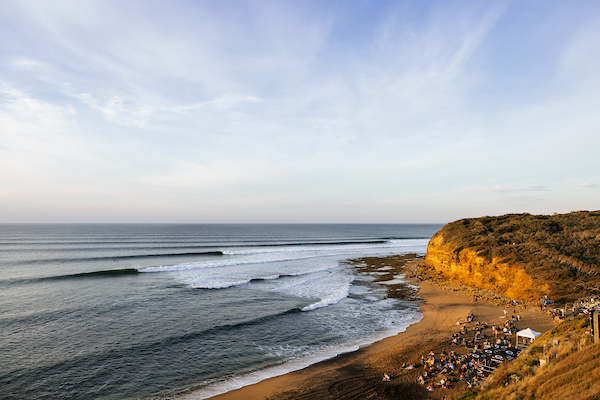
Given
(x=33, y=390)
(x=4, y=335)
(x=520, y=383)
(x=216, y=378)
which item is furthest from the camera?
(x=4, y=335)

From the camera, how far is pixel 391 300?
27.0 metres

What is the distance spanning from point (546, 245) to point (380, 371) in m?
24.1

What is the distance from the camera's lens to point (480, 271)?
29.7 m

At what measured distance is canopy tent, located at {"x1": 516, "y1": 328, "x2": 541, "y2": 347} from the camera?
14703 mm

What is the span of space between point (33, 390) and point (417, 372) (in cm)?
1703

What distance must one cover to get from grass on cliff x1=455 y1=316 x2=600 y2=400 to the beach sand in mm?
3342

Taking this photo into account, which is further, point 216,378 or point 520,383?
point 216,378

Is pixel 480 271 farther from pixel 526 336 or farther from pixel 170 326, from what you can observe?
pixel 170 326

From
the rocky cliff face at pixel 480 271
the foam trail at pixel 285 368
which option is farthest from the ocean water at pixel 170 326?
the rocky cliff face at pixel 480 271

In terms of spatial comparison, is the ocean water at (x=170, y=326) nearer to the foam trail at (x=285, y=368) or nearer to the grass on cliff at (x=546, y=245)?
the foam trail at (x=285, y=368)

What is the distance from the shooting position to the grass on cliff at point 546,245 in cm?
2333

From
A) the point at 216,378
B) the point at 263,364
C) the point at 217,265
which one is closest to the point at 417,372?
the point at 263,364

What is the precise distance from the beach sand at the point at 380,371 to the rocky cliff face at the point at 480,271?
11.2 ft

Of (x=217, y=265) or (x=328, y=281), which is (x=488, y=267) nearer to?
(x=328, y=281)
